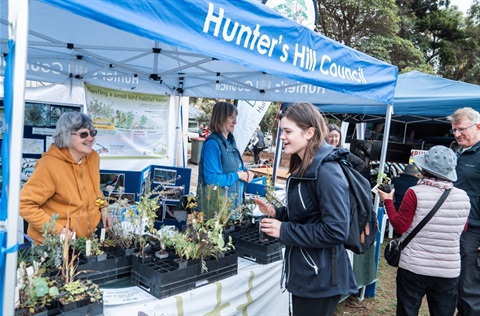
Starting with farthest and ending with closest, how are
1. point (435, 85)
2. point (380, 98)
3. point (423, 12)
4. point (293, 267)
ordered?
point (423, 12)
point (435, 85)
point (380, 98)
point (293, 267)

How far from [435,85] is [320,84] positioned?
198 inches

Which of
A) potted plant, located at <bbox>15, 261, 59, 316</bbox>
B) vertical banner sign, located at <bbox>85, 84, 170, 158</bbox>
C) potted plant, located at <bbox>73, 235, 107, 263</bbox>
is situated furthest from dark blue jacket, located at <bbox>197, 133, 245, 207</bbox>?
vertical banner sign, located at <bbox>85, 84, 170, 158</bbox>

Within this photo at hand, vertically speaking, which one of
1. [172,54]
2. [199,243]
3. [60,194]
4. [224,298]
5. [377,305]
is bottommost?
[377,305]

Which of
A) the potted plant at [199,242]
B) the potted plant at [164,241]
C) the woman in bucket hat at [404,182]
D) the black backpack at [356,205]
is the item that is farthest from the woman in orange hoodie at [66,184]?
Answer: the woman in bucket hat at [404,182]

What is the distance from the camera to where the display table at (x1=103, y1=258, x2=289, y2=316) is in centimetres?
153

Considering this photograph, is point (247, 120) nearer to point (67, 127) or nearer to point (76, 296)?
point (67, 127)

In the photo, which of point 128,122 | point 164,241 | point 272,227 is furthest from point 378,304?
point 128,122

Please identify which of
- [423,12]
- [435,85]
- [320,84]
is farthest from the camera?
[423,12]

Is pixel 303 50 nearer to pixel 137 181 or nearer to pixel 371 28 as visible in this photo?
pixel 137 181

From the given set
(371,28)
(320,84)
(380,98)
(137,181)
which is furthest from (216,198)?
(371,28)

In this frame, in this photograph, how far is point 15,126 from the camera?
3.32 feet

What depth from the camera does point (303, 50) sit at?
210 centimetres

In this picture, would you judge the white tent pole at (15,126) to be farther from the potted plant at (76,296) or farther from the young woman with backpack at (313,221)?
the young woman with backpack at (313,221)

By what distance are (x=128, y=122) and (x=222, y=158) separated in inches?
84.9
